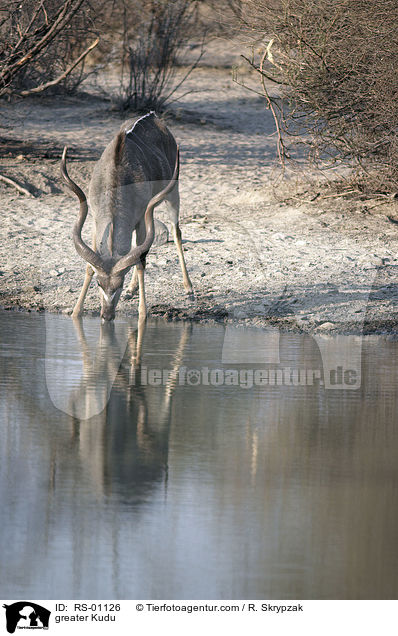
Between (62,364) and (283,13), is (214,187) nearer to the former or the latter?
(283,13)

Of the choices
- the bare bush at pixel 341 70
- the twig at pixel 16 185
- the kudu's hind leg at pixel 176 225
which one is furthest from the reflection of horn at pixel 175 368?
the twig at pixel 16 185

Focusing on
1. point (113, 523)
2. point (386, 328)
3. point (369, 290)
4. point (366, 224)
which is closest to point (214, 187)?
point (366, 224)

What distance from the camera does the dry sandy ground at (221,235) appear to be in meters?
10.2

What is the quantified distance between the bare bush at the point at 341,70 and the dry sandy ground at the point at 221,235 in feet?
3.11

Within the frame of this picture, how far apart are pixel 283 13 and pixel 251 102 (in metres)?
6.89

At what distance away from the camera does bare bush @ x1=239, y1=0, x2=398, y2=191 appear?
1140cm

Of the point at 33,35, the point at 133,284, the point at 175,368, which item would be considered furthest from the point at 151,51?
the point at 175,368

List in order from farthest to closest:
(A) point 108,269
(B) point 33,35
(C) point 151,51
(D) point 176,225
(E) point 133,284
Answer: (C) point 151,51 → (B) point 33,35 → (D) point 176,225 → (E) point 133,284 → (A) point 108,269

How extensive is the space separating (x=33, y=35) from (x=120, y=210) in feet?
18.8

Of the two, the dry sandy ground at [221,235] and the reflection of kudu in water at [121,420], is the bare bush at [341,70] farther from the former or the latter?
the reflection of kudu in water at [121,420]

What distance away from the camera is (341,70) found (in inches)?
473

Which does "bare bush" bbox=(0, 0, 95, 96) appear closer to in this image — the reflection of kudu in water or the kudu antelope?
the kudu antelope
